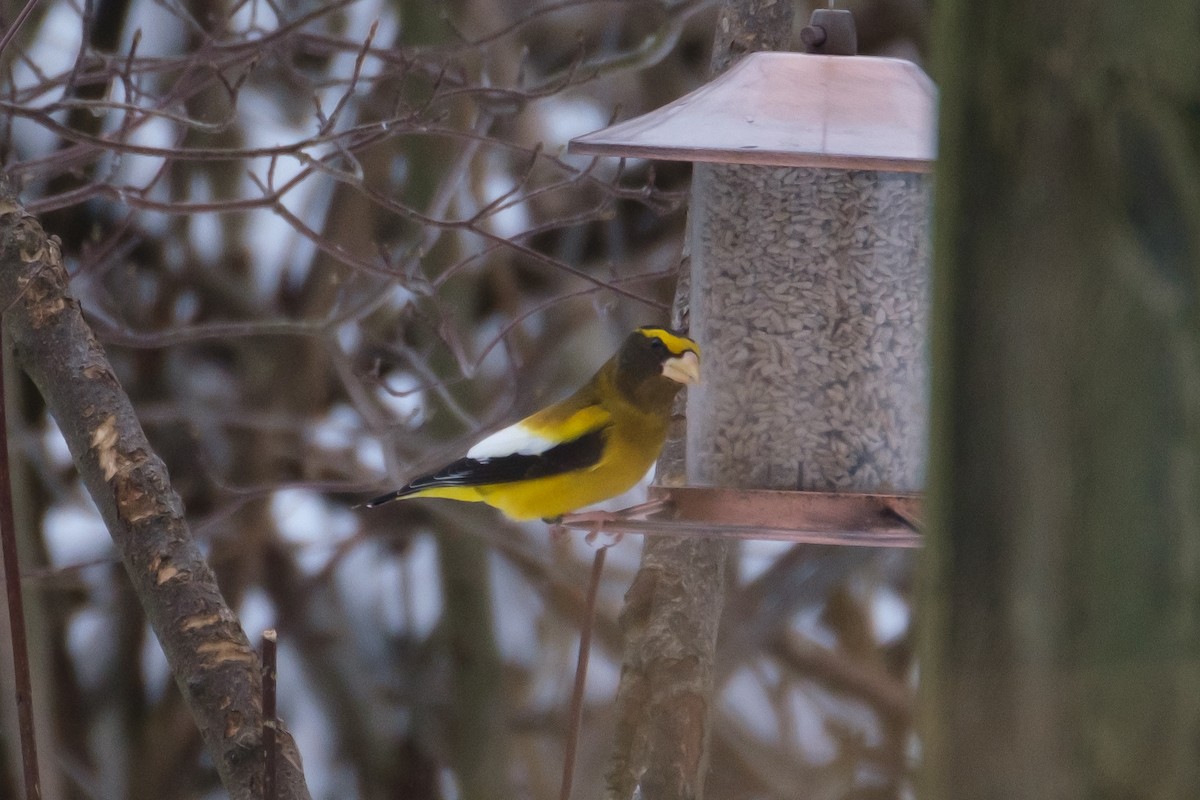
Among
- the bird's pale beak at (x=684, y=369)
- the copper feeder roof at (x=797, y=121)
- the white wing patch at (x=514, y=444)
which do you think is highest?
the copper feeder roof at (x=797, y=121)

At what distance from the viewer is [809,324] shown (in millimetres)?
3176

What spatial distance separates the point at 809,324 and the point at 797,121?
0.57 meters

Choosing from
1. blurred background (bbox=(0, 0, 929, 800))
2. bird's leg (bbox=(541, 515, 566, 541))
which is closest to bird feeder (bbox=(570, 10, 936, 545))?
bird's leg (bbox=(541, 515, 566, 541))

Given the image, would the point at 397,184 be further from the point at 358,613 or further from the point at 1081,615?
the point at 1081,615

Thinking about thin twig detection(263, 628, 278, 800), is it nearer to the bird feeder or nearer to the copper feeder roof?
the bird feeder

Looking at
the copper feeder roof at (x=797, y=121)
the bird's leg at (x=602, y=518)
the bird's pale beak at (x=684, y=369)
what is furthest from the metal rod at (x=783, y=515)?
the copper feeder roof at (x=797, y=121)

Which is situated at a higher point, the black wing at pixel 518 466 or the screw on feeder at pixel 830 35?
the screw on feeder at pixel 830 35

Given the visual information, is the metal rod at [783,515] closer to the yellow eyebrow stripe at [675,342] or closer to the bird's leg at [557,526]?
the bird's leg at [557,526]

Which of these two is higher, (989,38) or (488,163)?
(488,163)

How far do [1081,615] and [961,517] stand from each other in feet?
0.34

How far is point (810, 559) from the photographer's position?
5.68 m

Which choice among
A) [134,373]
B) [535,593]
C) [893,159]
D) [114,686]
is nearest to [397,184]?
[134,373]

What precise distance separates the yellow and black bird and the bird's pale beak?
0.15 meters

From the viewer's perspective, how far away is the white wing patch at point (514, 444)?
3361 mm
